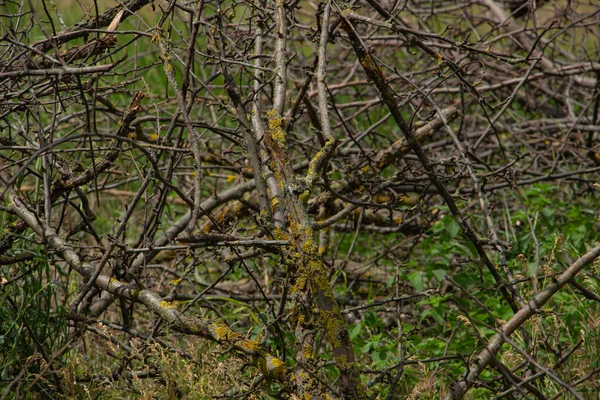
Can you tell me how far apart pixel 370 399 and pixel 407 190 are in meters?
1.89

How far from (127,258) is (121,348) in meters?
0.60

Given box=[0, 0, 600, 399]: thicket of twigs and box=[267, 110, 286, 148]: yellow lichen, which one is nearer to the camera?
box=[0, 0, 600, 399]: thicket of twigs

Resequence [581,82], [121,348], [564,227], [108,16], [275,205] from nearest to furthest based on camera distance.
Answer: [275,205]
[108,16]
[121,348]
[564,227]
[581,82]

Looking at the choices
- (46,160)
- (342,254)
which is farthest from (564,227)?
(46,160)

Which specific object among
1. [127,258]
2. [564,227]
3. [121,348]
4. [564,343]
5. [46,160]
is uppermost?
[46,160]

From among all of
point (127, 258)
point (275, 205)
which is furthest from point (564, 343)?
point (127, 258)

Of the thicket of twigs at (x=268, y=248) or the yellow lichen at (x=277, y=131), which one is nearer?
the thicket of twigs at (x=268, y=248)

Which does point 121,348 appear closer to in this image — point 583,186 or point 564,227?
point 564,227

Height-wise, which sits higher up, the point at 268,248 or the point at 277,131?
the point at 277,131

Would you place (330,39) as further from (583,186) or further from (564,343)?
(583,186)

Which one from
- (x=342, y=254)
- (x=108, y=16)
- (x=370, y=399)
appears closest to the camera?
(x=370, y=399)

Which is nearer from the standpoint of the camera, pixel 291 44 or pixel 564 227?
pixel 564 227

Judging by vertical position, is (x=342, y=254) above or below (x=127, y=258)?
below

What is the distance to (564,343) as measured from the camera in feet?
9.73
